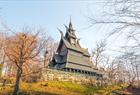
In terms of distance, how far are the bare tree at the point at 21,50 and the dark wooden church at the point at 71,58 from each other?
46.4 feet

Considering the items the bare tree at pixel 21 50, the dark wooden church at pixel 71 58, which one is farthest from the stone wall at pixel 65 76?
the bare tree at pixel 21 50

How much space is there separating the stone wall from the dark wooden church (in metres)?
1.66

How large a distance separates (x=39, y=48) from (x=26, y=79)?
831cm

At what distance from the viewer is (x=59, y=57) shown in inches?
1678

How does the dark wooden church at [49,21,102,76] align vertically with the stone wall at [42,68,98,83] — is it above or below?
above

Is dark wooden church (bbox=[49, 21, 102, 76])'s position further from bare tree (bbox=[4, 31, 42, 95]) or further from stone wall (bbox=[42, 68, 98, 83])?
bare tree (bbox=[4, 31, 42, 95])

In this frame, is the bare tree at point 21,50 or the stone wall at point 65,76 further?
the stone wall at point 65,76

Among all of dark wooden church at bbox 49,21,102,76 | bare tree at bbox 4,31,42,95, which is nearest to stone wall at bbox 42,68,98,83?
dark wooden church at bbox 49,21,102,76

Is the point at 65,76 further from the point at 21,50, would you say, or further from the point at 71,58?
the point at 21,50

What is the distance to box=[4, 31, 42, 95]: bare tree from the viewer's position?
23.3 m

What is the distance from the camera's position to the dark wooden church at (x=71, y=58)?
40987 mm

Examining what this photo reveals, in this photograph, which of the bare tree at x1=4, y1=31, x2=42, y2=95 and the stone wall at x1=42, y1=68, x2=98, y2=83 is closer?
the bare tree at x1=4, y1=31, x2=42, y2=95

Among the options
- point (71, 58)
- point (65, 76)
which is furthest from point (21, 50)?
point (71, 58)

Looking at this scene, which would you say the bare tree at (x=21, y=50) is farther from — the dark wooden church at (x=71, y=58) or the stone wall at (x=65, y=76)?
the dark wooden church at (x=71, y=58)
